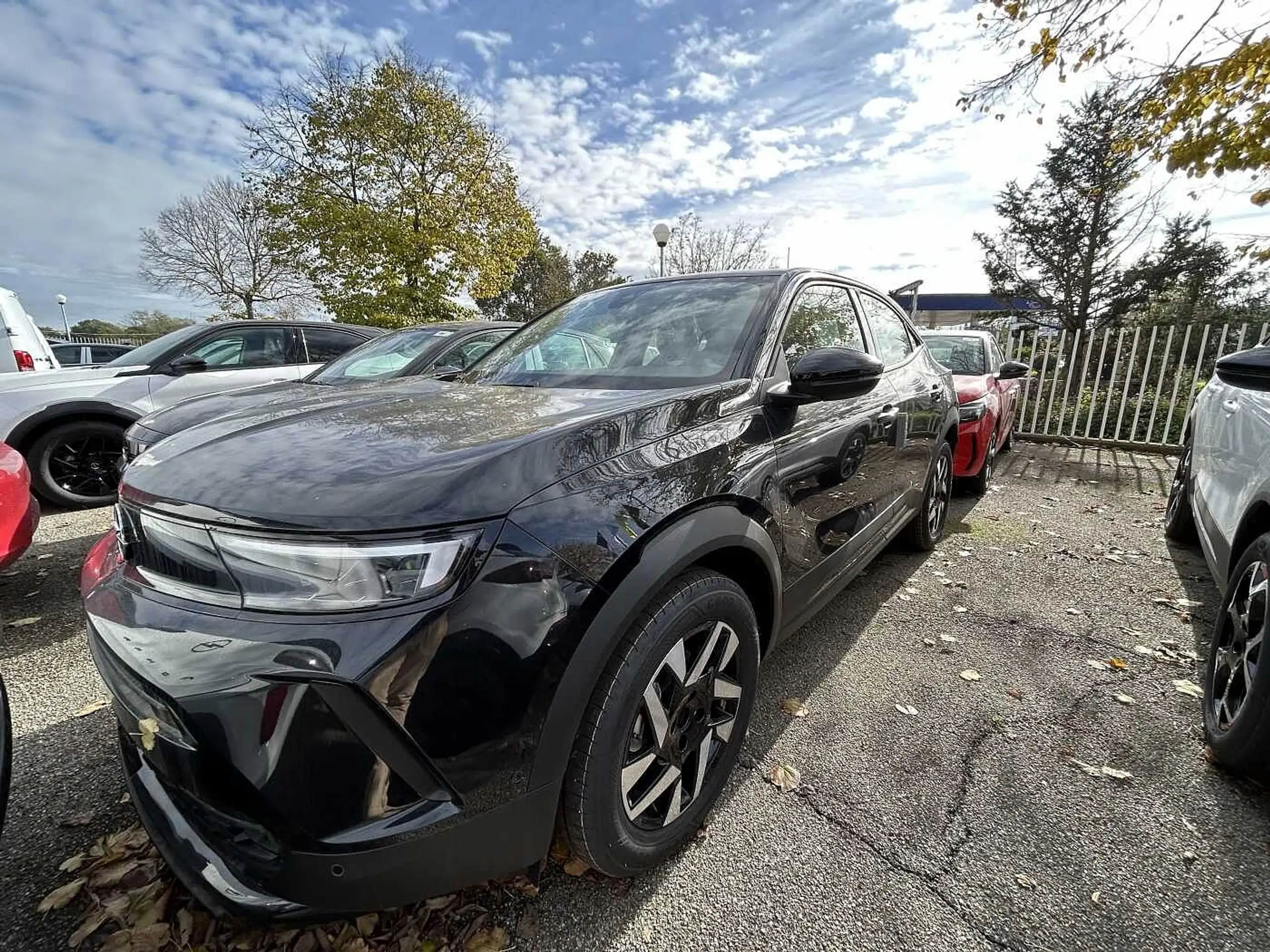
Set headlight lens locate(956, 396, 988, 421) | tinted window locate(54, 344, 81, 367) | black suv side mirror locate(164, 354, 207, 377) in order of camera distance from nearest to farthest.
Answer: headlight lens locate(956, 396, 988, 421) < black suv side mirror locate(164, 354, 207, 377) < tinted window locate(54, 344, 81, 367)

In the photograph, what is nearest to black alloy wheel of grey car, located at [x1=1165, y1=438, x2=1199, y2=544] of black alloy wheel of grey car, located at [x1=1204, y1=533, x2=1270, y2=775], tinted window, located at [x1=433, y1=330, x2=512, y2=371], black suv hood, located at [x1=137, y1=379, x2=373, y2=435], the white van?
black alloy wheel of grey car, located at [x1=1204, y1=533, x2=1270, y2=775]

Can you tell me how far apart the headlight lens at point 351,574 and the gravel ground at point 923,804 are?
101cm

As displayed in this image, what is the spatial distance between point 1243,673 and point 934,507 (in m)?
2.21

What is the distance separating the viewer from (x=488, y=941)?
1.45 metres

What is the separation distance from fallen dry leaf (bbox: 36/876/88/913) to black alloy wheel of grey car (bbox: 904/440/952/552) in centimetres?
403

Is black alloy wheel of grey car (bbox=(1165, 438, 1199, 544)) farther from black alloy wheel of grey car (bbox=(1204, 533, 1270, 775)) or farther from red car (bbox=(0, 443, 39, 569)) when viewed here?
red car (bbox=(0, 443, 39, 569))

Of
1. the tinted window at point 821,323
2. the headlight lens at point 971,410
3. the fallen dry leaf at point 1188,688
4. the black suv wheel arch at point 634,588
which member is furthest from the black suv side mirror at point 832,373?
the headlight lens at point 971,410

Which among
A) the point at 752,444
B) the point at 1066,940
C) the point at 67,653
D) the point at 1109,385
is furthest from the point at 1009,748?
the point at 1109,385

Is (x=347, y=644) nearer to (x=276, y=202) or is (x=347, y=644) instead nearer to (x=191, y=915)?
(x=191, y=915)

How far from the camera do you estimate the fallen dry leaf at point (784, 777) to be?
1.98 meters

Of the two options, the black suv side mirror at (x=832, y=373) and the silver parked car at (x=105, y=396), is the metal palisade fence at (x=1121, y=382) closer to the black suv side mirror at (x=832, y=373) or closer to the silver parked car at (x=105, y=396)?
the black suv side mirror at (x=832, y=373)

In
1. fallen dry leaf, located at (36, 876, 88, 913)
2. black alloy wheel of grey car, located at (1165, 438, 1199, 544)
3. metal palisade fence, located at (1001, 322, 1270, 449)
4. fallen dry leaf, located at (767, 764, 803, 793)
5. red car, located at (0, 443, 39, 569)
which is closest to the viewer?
fallen dry leaf, located at (36, 876, 88, 913)

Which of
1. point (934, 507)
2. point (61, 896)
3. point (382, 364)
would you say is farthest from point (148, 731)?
point (382, 364)

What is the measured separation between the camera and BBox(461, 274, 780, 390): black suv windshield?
81.5 inches
